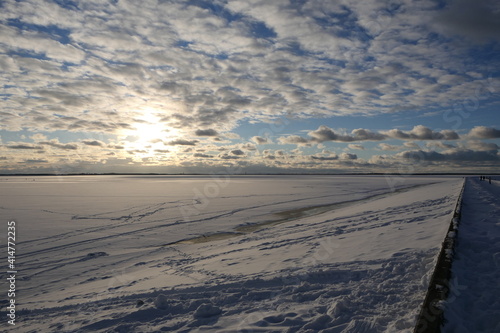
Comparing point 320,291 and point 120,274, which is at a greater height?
point 320,291

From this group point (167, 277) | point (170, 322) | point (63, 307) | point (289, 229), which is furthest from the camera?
point (289, 229)

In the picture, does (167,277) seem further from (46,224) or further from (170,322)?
(46,224)

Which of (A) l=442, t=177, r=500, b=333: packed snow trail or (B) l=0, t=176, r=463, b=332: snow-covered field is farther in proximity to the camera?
(B) l=0, t=176, r=463, b=332: snow-covered field

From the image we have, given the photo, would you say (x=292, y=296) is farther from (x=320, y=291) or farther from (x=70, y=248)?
(x=70, y=248)

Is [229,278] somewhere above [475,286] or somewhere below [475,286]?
below

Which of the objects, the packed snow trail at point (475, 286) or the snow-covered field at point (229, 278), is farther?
the snow-covered field at point (229, 278)

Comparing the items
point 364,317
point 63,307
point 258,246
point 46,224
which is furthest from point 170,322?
point 46,224

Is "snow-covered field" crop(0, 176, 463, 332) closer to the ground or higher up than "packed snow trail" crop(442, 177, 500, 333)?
closer to the ground

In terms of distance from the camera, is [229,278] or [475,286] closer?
[475,286]

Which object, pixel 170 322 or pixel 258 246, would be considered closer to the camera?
pixel 170 322

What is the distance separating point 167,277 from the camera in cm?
747

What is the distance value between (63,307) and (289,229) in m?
9.49

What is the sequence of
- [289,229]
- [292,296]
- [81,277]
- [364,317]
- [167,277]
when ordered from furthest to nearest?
[289,229], [81,277], [167,277], [292,296], [364,317]

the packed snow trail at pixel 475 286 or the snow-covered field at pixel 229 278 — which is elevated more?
the packed snow trail at pixel 475 286
